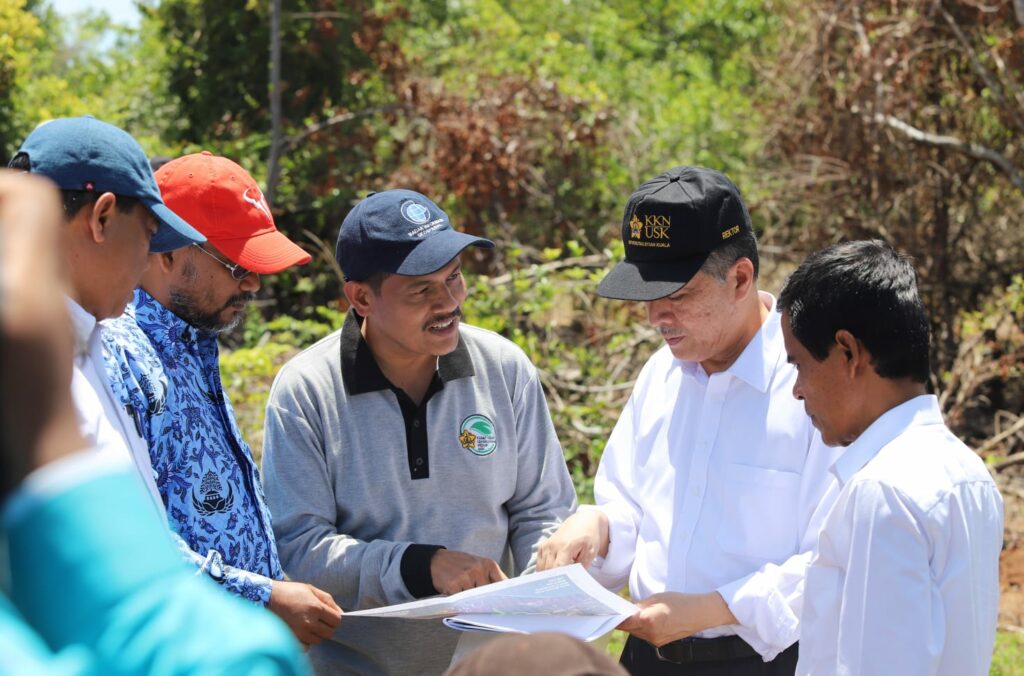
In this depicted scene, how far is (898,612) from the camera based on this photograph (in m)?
2.14

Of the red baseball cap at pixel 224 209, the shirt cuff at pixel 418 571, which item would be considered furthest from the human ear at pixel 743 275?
the red baseball cap at pixel 224 209

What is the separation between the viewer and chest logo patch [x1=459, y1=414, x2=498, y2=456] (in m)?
3.12

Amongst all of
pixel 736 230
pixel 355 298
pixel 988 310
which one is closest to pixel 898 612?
pixel 736 230

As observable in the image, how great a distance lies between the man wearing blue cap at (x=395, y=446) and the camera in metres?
3.01

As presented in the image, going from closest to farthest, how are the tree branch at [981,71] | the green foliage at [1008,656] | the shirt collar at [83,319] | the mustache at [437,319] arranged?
the shirt collar at [83,319]
the mustache at [437,319]
the green foliage at [1008,656]
the tree branch at [981,71]

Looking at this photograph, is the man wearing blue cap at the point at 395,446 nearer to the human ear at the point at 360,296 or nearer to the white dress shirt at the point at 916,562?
the human ear at the point at 360,296

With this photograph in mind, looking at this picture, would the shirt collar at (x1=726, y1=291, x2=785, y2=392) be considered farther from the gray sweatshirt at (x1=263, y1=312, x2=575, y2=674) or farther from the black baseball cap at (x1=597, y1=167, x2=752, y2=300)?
the gray sweatshirt at (x1=263, y1=312, x2=575, y2=674)

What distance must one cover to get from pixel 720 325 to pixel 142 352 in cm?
148

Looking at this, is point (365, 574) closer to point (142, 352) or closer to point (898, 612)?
point (142, 352)

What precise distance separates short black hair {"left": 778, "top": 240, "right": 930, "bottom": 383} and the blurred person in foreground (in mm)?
1750

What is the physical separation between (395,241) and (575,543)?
964 mm

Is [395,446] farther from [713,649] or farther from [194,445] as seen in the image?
[713,649]

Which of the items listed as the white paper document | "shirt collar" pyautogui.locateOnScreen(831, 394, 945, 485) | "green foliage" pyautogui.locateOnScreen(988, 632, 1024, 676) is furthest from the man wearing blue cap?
"green foliage" pyautogui.locateOnScreen(988, 632, 1024, 676)

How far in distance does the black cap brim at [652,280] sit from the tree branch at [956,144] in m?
6.25
